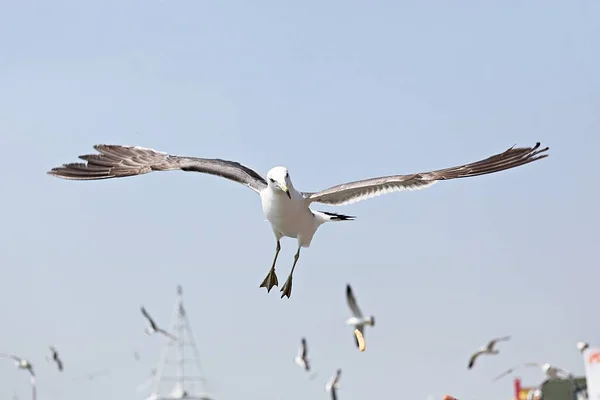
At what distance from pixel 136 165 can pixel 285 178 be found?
5.33m

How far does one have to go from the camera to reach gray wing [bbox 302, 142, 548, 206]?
19672 millimetres

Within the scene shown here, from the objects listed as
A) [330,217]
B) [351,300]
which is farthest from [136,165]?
[351,300]

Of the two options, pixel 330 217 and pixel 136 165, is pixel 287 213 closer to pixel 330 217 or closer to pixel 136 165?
pixel 330 217

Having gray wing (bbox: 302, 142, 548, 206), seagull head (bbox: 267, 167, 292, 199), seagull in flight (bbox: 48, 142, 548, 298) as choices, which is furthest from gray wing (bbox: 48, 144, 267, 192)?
seagull head (bbox: 267, 167, 292, 199)

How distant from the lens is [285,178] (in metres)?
17.6

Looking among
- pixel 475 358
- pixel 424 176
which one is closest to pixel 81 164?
pixel 424 176

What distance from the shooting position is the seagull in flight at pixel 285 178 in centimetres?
1841

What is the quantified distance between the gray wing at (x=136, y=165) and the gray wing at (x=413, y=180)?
3.51 feet

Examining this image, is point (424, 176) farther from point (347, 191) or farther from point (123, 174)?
point (123, 174)

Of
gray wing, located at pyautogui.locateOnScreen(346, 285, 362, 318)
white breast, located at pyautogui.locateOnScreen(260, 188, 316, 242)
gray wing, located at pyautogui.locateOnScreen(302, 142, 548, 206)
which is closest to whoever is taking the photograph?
white breast, located at pyautogui.locateOnScreen(260, 188, 316, 242)

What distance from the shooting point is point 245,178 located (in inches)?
786

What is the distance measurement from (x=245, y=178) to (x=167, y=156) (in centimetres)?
292

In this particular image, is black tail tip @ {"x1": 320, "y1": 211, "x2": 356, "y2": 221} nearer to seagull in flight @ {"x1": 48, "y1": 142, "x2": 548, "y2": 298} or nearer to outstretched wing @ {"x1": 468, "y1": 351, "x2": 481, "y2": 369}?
seagull in flight @ {"x1": 48, "y1": 142, "x2": 548, "y2": 298}

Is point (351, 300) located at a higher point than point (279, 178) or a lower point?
higher
